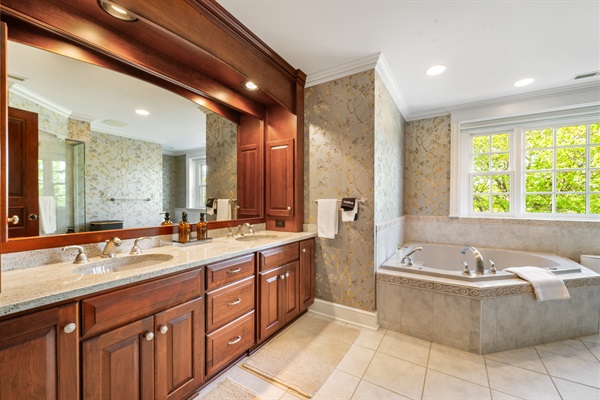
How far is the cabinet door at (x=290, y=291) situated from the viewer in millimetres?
2082

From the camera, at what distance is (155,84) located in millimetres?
1740

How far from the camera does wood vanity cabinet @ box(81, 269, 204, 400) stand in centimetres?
98

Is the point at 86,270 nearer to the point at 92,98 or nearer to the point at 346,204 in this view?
the point at 92,98

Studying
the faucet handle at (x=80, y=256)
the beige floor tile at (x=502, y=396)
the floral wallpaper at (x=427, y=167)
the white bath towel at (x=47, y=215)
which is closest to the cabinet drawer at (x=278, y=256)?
the faucet handle at (x=80, y=256)

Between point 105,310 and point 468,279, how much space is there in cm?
242

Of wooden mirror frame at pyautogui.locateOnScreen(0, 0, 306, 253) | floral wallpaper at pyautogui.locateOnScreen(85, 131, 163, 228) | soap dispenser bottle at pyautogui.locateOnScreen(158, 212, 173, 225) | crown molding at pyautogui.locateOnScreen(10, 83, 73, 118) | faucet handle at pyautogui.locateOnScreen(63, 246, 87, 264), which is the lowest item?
faucet handle at pyautogui.locateOnScreen(63, 246, 87, 264)

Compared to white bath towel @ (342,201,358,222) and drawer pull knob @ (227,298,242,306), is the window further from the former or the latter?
drawer pull knob @ (227,298,242,306)

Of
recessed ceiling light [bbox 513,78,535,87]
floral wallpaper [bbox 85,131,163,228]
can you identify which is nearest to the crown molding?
floral wallpaper [bbox 85,131,163,228]

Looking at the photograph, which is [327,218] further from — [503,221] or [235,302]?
[503,221]

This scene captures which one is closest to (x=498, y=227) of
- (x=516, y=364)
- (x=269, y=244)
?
(x=516, y=364)

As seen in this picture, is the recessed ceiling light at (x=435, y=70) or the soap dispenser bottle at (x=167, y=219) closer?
the soap dispenser bottle at (x=167, y=219)

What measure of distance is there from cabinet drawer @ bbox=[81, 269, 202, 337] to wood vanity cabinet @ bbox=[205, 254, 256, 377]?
13 cm

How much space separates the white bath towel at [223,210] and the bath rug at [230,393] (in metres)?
1.24

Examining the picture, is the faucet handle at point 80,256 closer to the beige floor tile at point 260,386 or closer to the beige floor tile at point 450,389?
the beige floor tile at point 260,386
